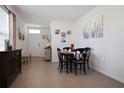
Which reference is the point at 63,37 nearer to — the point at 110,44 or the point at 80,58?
the point at 80,58

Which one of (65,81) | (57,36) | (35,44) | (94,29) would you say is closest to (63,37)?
(57,36)

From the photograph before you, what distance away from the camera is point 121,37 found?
379 cm

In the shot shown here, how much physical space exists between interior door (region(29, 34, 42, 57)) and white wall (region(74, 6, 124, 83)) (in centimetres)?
670

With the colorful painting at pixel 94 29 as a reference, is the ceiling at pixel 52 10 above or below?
above

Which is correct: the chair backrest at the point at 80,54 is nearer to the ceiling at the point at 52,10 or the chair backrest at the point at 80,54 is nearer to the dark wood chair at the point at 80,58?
the dark wood chair at the point at 80,58

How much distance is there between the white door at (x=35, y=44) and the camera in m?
11.7

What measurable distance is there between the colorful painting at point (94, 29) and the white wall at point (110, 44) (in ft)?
0.62

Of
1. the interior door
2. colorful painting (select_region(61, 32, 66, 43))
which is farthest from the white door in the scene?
colorful painting (select_region(61, 32, 66, 43))

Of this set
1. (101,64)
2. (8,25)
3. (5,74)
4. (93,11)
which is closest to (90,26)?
(93,11)

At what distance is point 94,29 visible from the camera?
5652mm

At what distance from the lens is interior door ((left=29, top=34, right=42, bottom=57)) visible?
1169 centimetres

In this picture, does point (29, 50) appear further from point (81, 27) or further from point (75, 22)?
point (81, 27)

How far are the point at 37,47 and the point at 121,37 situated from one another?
8.81m

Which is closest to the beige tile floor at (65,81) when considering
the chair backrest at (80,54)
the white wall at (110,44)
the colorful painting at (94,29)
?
the white wall at (110,44)
